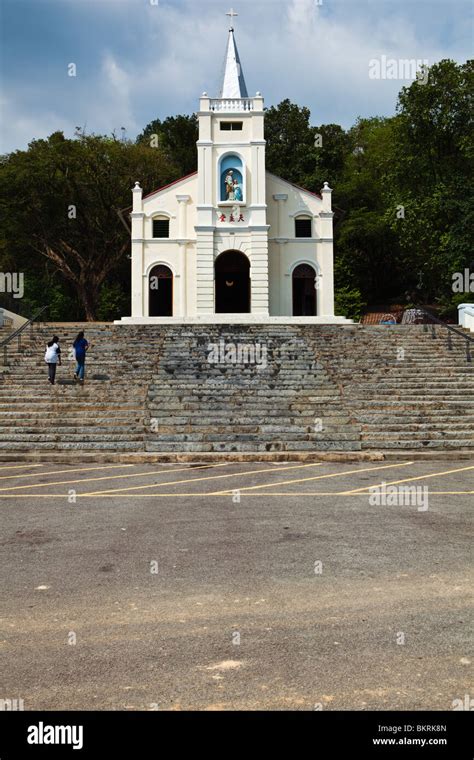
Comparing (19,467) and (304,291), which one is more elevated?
(304,291)

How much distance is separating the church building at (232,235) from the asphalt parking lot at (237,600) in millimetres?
24907

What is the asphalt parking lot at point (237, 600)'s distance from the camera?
13.0 feet

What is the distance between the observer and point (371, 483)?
11695 millimetres

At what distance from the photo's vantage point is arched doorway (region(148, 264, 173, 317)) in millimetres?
35938

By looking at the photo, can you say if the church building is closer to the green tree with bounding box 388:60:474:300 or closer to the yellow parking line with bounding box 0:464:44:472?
the green tree with bounding box 388:60:474:300

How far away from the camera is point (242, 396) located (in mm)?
18281

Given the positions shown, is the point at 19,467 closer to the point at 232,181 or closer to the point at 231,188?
the point at 231,188

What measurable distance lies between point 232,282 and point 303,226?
5.28 m

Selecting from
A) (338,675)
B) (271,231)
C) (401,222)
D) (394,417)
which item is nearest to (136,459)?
(394,417)

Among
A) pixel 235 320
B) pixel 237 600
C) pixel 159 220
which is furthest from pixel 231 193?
pixel 237 600

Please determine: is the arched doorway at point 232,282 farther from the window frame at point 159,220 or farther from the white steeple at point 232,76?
the white steeple at point 232,76

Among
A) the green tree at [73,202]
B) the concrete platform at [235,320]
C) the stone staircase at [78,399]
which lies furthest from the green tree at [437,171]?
the stone staircase at [78,399]

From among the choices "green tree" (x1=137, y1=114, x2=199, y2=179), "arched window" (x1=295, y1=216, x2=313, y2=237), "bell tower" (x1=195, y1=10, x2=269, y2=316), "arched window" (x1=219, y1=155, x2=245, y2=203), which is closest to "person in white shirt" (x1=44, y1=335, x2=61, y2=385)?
"bell tower" (x1=195, y1=10, x2=269, y2=316)

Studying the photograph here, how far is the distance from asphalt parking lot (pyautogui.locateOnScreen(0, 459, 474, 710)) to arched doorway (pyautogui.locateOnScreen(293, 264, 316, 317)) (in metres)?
26.9
